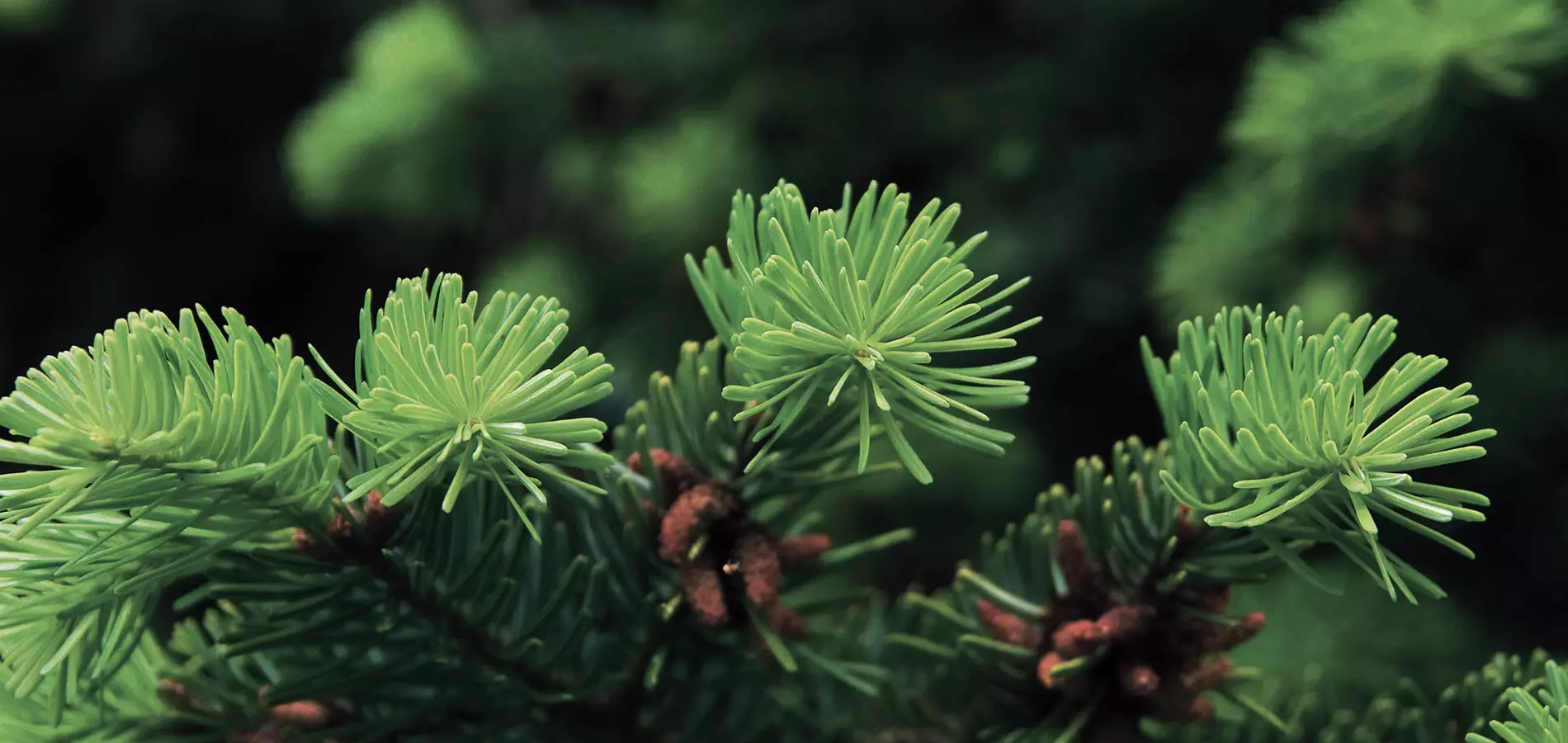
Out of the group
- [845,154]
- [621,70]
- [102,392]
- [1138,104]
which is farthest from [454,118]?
[102,392]

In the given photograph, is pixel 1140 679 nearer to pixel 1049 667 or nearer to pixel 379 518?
pixel 1049 667

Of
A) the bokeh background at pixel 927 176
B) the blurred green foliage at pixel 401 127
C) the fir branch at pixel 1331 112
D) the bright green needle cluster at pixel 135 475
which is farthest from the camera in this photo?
the blurred green foliage at pixel 401 127

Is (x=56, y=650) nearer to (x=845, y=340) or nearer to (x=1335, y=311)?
(x=845, y=340)

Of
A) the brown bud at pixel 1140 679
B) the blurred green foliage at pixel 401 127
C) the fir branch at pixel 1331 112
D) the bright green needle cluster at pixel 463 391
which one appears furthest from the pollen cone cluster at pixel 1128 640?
the blurred green foliage at pixel 401 127

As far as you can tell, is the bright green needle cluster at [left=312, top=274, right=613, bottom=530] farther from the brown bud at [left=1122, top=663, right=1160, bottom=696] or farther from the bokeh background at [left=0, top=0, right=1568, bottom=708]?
the bokeh background at [left=0, top=0, right=1568, bottom=708]

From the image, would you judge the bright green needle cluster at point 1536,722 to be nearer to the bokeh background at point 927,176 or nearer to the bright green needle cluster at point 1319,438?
the bright green needle cluster at point 1319,438

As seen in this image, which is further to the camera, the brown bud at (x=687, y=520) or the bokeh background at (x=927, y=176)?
the bokeh background at (x=927, y=176)
